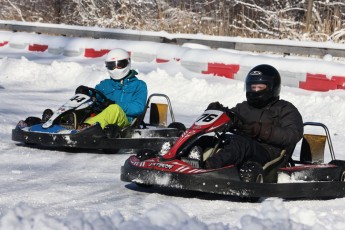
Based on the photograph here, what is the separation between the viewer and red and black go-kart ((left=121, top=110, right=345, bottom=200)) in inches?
240

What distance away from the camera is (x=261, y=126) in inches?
254

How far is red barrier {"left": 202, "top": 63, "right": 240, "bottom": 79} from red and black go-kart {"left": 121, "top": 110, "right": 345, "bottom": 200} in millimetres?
6872

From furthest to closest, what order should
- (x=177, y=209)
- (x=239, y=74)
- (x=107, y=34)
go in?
(x=107, y=34)
(x=239, y=74)
(x=177, y=209)

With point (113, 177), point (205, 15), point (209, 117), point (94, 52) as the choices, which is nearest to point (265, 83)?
point (209, 117)

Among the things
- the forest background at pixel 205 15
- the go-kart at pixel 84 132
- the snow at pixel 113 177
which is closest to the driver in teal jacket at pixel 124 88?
the go-kart at pixel 84 132

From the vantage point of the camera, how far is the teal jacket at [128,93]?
8781mm

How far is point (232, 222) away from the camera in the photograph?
5.47 metres

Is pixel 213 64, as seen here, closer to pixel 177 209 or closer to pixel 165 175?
pixel 165 175

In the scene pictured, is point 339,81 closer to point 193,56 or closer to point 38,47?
point 193,56

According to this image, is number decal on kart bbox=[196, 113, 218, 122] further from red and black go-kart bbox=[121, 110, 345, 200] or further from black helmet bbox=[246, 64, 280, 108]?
black helmet bbox=[246, 64, 280, 108]

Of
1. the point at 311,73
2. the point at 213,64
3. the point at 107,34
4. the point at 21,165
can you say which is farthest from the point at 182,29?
the point at 21,165

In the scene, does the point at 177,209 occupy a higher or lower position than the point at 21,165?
higher

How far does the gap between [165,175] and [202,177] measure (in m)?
0.27

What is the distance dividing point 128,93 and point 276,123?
2.56 meters
